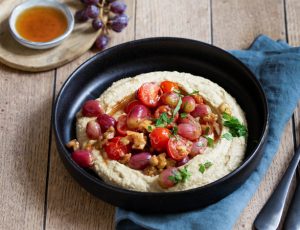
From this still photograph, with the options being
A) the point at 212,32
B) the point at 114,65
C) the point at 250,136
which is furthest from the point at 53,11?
the point at 250,136

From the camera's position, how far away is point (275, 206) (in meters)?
2.68

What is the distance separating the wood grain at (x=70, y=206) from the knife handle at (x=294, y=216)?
2.65 ft

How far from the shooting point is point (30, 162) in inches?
116

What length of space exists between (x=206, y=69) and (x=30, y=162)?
1.06m

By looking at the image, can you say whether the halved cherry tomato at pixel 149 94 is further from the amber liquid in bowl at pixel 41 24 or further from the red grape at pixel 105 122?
the amber liquid in bowl at pixel 41 24

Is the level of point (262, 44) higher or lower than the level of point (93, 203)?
higher

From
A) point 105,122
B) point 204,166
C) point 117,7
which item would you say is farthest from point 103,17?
point 204,166

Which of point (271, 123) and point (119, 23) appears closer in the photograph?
point (271, 123)

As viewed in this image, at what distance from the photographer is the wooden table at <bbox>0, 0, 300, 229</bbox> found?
275 centimetres

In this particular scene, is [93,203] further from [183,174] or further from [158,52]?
[158,52]

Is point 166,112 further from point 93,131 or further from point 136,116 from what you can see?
point 93,131

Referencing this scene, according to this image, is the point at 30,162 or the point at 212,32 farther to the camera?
the point at 212,32

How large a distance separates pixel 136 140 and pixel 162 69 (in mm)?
669

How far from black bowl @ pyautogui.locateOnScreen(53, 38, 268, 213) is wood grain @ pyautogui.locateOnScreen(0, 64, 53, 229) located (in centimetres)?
20
